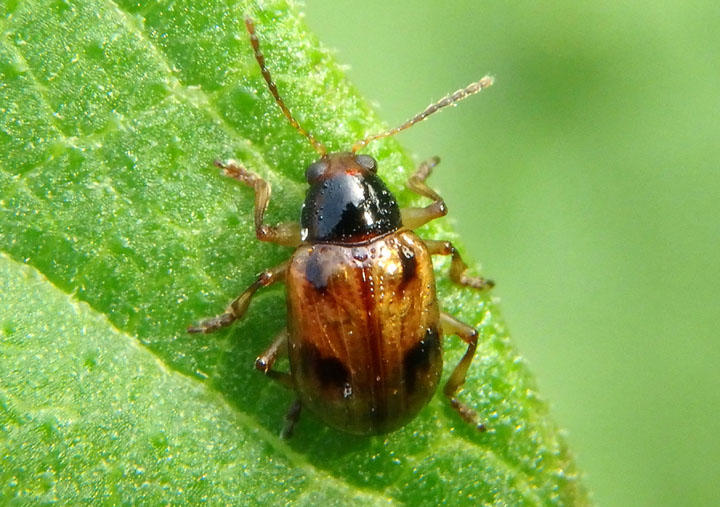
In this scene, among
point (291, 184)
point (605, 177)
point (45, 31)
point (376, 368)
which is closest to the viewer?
point (45, 31)

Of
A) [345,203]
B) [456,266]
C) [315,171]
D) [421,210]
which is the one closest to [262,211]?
[315,171]

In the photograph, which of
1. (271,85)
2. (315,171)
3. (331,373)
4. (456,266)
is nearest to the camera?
(271,85)

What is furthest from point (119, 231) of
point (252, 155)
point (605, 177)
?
point (605, 177)

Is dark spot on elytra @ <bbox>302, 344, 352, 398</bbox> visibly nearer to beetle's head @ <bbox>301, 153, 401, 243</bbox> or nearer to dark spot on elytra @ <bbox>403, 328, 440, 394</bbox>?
dark spot on elytra @ <bbox>403, 328, 440, 394</bbox>

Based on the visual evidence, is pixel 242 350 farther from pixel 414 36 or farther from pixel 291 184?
pixel 414 36

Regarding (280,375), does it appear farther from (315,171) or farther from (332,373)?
(315,171)

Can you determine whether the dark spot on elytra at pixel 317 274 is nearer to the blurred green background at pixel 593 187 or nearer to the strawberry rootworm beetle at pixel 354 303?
the strawberry rootworm beetle at pixel 354 303

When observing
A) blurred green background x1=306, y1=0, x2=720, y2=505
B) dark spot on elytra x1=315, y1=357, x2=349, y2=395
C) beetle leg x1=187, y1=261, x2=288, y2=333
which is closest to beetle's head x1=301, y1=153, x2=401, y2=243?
beetle leg x1=187, y1=261, x2=288, y2=333

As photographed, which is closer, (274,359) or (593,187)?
(274,359)
